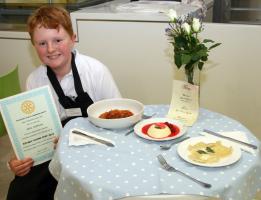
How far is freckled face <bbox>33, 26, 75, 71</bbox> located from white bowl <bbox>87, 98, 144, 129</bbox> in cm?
30

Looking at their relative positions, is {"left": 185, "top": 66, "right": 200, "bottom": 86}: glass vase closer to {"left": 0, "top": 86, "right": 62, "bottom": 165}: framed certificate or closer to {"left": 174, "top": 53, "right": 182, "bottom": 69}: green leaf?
{"left": 174, "top": 53, "right": 182, "bottom": 69}: green leaf

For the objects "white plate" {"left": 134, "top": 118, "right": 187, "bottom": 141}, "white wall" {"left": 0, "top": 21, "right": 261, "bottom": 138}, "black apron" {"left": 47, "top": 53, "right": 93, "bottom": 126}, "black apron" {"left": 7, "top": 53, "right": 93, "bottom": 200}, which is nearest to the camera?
"white plate" {"left": 134, "top": 118, "right": 187, "bottom": 141}

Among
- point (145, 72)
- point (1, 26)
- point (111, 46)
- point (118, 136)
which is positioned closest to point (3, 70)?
point (1, 26)

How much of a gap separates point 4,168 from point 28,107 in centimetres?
112

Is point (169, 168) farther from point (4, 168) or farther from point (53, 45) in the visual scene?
point (4, 168)

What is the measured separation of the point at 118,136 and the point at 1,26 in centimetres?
165

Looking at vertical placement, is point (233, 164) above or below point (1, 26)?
below

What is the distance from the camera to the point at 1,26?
2.57 meters

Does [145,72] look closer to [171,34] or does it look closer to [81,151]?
[171,34]

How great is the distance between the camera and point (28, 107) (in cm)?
138

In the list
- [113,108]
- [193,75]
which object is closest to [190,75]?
[193,75]

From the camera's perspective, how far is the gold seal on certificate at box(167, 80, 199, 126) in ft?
4.54

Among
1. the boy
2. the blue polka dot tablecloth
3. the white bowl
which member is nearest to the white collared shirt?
the boy

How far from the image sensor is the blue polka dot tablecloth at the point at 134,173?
1004 mm
